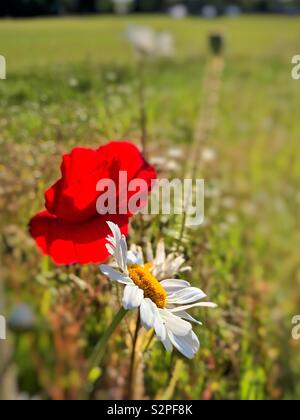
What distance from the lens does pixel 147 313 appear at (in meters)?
0.44

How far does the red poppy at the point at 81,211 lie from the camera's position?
51 cm

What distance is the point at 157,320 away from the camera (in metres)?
0.44

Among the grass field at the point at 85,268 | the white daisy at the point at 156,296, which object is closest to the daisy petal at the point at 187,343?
the white daisy at the point at 156,296

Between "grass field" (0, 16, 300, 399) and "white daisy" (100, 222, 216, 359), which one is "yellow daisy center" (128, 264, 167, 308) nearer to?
"white daisy" (100, 222, 216, 359)

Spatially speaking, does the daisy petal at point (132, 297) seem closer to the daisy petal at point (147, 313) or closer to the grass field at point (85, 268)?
the daisy petal at point (147, 313)

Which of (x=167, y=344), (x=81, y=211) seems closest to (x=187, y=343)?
(x=167, y=344)

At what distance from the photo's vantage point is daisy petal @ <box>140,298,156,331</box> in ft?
1.41

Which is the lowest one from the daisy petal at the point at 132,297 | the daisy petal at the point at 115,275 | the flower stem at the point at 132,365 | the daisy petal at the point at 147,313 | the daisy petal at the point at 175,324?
the flower stem at the point at 132,365

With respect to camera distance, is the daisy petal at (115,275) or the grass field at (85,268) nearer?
the daisy petal at (115,275)

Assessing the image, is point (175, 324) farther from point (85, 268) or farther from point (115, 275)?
point (85, 268)

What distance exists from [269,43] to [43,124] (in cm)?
247

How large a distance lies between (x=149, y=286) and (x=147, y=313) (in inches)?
1.7
